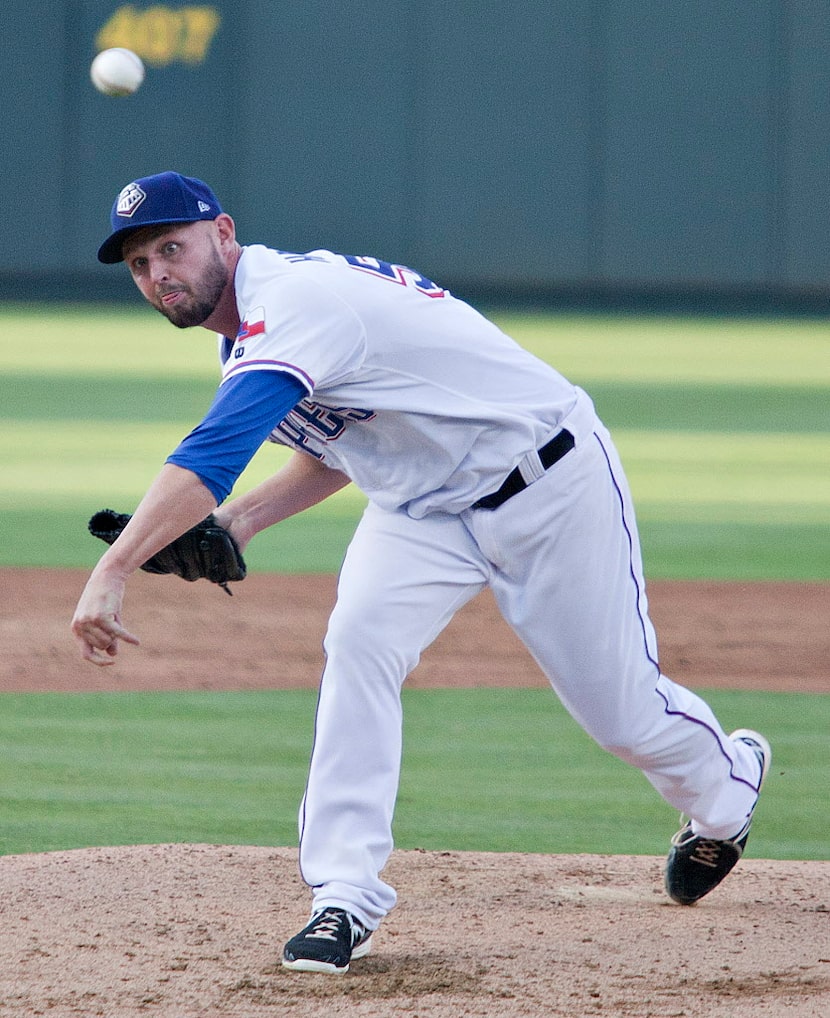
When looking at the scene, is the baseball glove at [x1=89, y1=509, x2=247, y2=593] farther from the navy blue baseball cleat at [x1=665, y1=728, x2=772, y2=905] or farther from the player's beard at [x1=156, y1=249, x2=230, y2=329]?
the navy blue baseball cleat at [x1=665, y1=728, x2=772, y2=905]

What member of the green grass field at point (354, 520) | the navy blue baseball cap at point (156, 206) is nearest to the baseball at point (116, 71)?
the green grass field at point (354, 520)

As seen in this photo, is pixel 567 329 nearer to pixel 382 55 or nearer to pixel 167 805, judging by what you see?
pixel 382 55

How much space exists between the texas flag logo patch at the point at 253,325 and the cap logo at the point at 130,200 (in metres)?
0.31

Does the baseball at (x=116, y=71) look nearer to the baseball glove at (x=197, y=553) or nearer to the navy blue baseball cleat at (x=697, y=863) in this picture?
the baseball glove at (x=197, y=553)

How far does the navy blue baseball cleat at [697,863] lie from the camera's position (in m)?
3.73

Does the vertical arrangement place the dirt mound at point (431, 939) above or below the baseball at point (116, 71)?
below

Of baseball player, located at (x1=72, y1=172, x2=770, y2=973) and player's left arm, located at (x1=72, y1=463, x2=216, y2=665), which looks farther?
baseball player, located at (x1=72, y1=172, x2=770, y2=973)

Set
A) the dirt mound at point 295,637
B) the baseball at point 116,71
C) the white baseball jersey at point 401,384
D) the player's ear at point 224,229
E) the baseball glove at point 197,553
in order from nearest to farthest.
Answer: the white baseball jersey at point 401,384, the player's ear at point 224,229, the baseball glove at point 197,553, the dirt mound at point 295,637, the baseball at point 116,71

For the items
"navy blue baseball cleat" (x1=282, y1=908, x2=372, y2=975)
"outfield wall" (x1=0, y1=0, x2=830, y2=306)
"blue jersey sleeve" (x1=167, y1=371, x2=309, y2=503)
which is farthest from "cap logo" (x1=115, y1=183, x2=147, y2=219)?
"outfield wall" (x1=0, y1=0, x2=830, y2=306)

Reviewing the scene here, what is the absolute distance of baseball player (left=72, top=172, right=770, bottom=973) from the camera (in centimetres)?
320

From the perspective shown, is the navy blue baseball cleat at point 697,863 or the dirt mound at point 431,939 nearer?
the dirt mound at point 431,939

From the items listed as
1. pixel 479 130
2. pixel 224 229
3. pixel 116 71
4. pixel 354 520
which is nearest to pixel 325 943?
pixel 224 229

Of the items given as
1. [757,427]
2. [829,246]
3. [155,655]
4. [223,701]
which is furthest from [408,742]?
[829,246]

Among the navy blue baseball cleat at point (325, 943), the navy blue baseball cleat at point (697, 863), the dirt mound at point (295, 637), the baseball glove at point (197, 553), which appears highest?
the baseball glove at point (197, 553)
